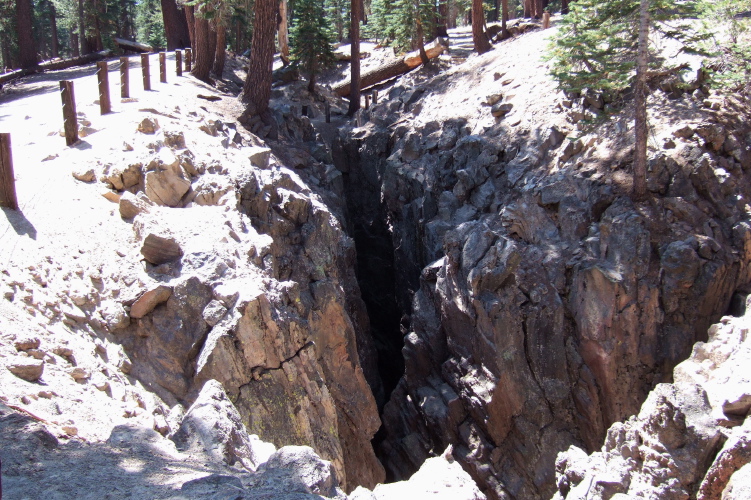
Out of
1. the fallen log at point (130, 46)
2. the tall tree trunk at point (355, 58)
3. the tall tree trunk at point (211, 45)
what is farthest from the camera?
the fallen log at point (130, 46)

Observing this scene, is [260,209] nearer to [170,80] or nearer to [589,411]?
[589,411]

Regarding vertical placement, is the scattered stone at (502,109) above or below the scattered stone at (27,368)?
above

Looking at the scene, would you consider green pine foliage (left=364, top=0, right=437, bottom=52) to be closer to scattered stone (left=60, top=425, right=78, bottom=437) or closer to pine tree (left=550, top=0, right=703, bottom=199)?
pine tree (left=550, top=0, right=703, bottom=199)

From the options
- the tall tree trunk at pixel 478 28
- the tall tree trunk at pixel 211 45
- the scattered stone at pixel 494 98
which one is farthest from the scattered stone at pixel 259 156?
the tall tree trunk at pixel 478 28

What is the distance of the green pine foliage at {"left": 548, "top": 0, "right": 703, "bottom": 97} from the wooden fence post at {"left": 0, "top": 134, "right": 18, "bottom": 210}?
10.0 meters

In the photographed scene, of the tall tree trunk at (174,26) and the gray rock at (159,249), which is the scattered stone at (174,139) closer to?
the gray rock at (159,249)

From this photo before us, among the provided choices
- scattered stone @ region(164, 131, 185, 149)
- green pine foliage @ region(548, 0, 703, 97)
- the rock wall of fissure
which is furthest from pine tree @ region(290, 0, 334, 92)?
scattered stone @ region(164, 131, 185, 149)

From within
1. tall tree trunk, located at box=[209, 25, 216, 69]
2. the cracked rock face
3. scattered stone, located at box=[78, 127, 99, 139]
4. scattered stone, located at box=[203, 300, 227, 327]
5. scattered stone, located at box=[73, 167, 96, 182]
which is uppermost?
tall tree trunk, located at box=[209, 25, 216, 69]

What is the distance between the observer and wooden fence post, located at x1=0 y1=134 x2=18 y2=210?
7.65m

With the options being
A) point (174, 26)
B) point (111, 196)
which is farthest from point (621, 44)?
point (174, 26)

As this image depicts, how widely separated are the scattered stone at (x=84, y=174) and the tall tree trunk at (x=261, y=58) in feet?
24.0

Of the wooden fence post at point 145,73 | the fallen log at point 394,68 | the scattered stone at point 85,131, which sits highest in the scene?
the fallen log at point 394,68

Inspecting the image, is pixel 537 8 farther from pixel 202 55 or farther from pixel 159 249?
pixel 159 249

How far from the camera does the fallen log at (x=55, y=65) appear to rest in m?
20.0
